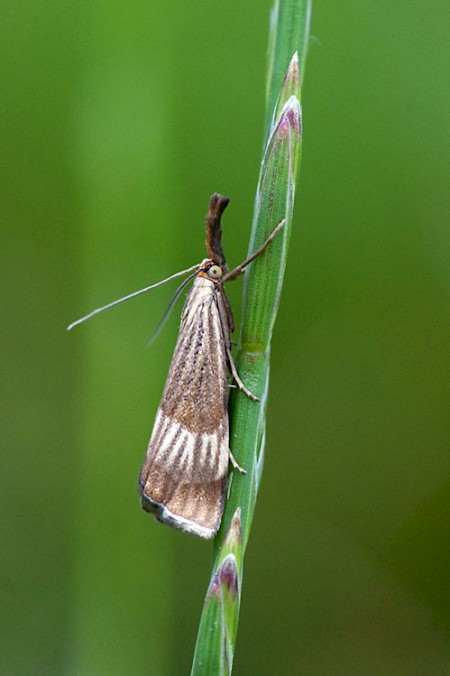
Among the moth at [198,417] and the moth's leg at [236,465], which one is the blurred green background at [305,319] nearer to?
the moth at [198,417]

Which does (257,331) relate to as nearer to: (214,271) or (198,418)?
(198,418)

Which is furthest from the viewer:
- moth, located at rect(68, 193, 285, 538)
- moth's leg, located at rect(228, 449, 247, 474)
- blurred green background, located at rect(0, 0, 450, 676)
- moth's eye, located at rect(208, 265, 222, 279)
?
blurred green background, located at rect(0, 0, 450, 676)

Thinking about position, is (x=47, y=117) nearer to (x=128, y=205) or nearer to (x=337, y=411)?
(x=128, y=205)

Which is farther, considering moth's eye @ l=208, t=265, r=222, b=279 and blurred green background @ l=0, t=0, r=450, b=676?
blurred green background @ l=0, t=0, r=450, b=676

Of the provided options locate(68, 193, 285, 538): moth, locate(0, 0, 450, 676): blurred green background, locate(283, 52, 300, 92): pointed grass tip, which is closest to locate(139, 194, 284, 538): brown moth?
locate(68, 193, 285, 538): moth

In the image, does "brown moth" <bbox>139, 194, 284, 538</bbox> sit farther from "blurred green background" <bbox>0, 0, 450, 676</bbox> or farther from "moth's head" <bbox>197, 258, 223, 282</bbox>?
"blurred green background" <bbox>0, 0, 450, 676</bbox>

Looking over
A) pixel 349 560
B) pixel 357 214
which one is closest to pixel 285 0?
pixel 357 214
